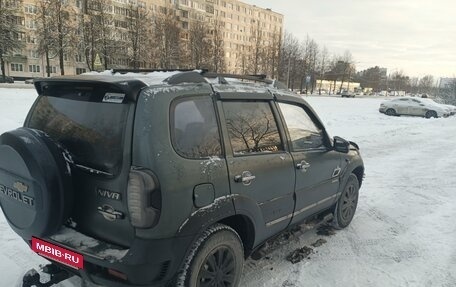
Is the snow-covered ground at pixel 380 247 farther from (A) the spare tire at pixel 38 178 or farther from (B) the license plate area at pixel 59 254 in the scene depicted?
(A) the spare tire at pixel 38 178

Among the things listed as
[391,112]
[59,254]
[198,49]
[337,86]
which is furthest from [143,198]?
[337,86]

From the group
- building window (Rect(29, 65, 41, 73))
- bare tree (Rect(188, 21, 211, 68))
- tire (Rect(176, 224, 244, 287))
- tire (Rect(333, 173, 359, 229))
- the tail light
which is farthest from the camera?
building window (Rect(29, 65, 41, 73))

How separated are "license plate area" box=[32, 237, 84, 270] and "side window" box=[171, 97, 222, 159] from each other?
1029 mm

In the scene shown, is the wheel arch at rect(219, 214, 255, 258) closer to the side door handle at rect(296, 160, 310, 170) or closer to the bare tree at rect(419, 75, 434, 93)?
the side door handle at rect(296, 160, 310, 170)

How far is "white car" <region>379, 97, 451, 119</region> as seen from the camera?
2664 cm

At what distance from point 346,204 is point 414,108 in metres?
24.8

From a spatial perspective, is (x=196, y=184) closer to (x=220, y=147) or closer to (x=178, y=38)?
(x=220, y=147)

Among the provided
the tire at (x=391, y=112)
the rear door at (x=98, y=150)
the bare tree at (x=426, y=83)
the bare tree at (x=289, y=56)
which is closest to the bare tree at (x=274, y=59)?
the bare tree at (x=289, y=56)

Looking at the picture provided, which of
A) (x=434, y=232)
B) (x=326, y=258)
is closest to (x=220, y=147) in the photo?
(x=326, y=258)

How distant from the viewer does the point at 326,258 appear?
165 inches

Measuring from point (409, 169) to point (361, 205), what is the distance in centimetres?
352

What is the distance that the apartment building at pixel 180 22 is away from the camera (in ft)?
194

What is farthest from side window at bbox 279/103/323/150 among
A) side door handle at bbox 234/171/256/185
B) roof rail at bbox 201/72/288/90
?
side door handle at bbox 234/171/256/185

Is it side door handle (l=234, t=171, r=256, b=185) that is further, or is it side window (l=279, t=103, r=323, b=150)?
side window (l=279, t=103, r=323, b=150)
